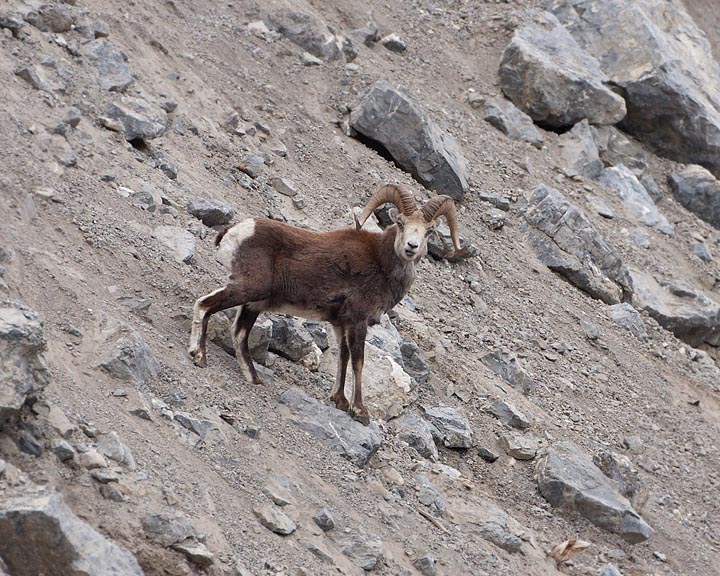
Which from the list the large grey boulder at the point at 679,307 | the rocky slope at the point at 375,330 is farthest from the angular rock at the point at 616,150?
the large grey boulder at the point at 679,307

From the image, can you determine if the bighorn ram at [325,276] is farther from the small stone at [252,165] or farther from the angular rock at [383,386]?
the small stone at [252,165]

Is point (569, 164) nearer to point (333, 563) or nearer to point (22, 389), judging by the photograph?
point (333, 563)

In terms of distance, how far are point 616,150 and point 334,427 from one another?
16048 mm

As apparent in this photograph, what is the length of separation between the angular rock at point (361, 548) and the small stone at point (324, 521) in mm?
99


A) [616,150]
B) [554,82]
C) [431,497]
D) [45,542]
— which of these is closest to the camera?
[45,542]

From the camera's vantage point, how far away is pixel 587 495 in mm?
13078

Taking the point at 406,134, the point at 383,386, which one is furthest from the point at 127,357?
the point at 406,134

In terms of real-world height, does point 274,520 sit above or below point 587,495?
above

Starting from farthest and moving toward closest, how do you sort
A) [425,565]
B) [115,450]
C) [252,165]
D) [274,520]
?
[252,165] < [425,565] < [274,520] < [115,450]

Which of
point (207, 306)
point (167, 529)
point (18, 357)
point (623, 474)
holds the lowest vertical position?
point (623, 474)

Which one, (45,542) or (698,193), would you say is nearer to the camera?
(45,542)

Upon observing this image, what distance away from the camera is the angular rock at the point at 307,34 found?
2150 cm

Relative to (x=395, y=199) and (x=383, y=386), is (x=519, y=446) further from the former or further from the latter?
(x=395, y=199)

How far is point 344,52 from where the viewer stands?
21.7 m
